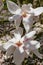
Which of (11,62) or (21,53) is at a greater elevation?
(21,53)

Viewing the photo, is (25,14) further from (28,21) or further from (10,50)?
(10,50)

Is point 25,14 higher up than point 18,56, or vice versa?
point 25,14

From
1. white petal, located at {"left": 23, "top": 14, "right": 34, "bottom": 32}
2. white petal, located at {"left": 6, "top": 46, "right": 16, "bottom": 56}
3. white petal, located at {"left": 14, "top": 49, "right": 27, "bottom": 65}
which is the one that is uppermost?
white petal, located at {"left": 23, "top": 14, "right": 34, "bottom": 32}

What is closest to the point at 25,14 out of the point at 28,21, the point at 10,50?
the point at 28,21

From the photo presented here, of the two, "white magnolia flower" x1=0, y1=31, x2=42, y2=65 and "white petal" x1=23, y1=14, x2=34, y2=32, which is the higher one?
"white petal" x1=23, y1=14, x2=34, y2=32

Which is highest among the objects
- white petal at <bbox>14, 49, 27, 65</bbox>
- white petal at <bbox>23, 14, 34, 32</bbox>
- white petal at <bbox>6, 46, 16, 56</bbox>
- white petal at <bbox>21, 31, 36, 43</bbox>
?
white petal at <bbox>23, 14, 34, 32</bbox>

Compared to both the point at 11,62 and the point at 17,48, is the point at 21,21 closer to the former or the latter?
the point at 17,48

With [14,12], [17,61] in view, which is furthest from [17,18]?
[17,61]

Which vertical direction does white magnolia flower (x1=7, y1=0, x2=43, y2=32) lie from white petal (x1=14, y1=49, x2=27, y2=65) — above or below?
above
